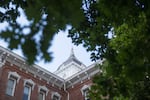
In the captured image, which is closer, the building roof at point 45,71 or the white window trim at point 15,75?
the building roof at point 45,71

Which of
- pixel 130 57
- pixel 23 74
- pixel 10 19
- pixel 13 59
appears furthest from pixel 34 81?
pixel 130 57

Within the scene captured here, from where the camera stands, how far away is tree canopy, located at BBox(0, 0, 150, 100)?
3413mm

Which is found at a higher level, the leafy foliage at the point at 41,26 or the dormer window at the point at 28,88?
the dormer window at the point at 28,88

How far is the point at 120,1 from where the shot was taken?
6.39 meters

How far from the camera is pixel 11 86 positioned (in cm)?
2147

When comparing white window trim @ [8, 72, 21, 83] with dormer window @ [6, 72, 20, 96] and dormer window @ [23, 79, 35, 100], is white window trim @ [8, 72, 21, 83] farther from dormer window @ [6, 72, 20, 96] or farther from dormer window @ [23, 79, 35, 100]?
dormer window @ [23, 79, 35, 100]

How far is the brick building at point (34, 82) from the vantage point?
830 inches

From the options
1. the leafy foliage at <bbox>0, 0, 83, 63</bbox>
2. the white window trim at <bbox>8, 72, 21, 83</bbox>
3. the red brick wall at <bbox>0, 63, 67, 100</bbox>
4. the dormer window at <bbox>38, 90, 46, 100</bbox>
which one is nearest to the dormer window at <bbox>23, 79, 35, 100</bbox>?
the red brick wall at <bbox>0, 63, 67, 100</bbox>

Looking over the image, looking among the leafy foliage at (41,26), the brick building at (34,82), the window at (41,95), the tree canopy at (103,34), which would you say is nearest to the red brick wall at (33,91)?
the brick building at (34,82)

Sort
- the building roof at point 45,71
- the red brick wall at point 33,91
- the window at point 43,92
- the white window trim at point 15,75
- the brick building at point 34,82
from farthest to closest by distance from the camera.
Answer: the window at point 43,92 → the white window trim at point 15,75 → the building roof at point 45,71 → the brick building at point 34,82 → the red brick wall at point 33,91

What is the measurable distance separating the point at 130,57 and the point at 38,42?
357 centimetres

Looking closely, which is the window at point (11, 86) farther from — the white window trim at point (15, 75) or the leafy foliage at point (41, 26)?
the leafy foliage at point (41, 26)

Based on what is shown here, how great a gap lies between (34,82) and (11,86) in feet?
7.30

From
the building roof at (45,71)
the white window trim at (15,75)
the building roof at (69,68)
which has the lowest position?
the white window trim at (15,75)
